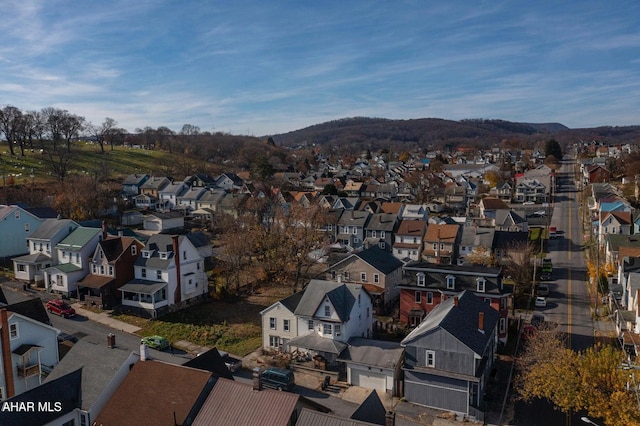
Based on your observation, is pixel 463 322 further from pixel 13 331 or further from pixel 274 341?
pixel 13 331

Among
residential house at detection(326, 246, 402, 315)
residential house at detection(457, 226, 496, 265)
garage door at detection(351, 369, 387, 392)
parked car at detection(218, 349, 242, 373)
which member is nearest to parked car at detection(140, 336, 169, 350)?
parked car at detection(218, 349, 242, 373)

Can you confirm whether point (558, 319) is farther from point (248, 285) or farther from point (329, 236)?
point (329, 236)

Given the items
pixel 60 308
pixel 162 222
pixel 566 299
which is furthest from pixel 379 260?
pixel 162 222

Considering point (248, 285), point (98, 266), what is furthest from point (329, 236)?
point (98, 266)

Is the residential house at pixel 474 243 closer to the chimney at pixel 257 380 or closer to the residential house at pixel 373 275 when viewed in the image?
the residential house at pixel 373 275

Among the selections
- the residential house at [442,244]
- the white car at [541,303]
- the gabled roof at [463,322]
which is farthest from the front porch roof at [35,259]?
the white car at [541,303]

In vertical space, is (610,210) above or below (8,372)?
above

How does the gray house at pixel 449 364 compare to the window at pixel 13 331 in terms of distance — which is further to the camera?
the gray house at pixel 449 364
